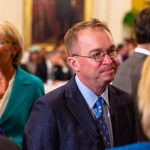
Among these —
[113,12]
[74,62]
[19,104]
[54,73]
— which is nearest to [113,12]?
[113,12]

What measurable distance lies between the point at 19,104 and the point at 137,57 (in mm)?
884

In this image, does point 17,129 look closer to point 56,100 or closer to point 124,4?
point 56,100

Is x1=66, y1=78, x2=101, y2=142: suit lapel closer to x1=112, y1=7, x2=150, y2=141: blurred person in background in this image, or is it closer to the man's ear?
the man's ear

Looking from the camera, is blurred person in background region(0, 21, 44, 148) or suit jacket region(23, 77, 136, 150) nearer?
suit jacket region(23, 77, 136, 150)

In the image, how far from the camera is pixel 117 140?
216 cm

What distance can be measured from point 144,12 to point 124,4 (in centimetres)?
881

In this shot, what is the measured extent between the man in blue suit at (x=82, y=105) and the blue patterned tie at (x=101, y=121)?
0.01 m

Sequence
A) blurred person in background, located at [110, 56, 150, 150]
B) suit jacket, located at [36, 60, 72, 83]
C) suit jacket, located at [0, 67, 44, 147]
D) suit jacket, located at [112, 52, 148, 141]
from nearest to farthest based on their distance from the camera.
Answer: blurred person in background, located at [110, 56, 150, 150] → suit jacket, located at [0, 67, 44, 147] → suit jacket, located at [112, 52, 148, 141] → suit jacket, located at [36, 60, 72, 83]

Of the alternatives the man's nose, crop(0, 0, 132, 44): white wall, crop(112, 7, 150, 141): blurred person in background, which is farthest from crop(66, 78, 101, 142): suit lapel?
crop(0, 0, 132, 44): white wall

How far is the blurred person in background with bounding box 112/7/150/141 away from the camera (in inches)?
110

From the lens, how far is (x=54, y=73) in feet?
26.0

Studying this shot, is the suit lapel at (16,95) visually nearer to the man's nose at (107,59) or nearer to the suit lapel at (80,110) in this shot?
the suit lapel at (80,110)

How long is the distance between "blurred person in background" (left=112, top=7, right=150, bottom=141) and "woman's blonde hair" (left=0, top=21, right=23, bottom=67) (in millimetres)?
712

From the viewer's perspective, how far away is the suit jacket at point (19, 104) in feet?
8.74
